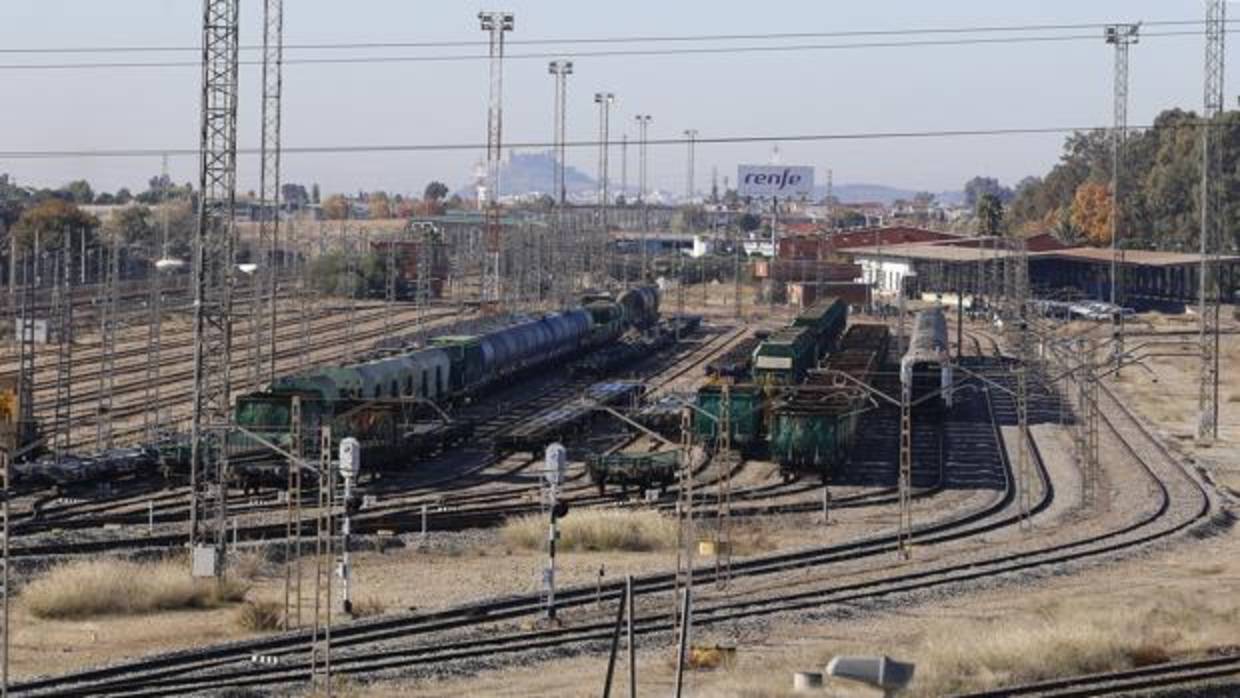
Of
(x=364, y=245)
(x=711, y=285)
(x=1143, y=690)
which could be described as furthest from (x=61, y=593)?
(x=711, y=285)

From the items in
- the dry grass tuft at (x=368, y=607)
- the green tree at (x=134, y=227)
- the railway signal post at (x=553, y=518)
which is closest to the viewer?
the railway signal post at (x=553, y=518)

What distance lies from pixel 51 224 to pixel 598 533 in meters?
73.2

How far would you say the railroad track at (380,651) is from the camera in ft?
68.5

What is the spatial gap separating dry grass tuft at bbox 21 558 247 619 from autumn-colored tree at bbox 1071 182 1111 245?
377ft

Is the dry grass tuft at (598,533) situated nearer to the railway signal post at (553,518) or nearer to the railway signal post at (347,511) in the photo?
the railway signal post at (553,518)

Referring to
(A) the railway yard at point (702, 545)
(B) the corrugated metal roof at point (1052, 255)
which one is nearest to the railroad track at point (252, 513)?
(A) the railway yard at point (702, 545)

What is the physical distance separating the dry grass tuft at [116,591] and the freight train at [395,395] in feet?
6.89

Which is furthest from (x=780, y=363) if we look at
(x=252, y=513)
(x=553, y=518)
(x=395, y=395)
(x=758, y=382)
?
(x=553, y=518)

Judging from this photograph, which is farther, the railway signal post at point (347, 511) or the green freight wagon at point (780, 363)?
the green freight wagon at point (780, 363)

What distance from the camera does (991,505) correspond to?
3831cm

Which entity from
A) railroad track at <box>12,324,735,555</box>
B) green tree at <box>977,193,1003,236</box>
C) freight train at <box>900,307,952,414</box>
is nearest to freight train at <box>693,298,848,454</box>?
freight train at <box>900,307,952,414</box>

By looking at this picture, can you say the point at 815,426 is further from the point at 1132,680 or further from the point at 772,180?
the point at 772,180

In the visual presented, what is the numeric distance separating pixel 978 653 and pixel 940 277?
8188cm

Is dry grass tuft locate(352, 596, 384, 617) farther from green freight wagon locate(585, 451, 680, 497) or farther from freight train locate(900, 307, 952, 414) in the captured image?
→ freight train locate(900, 307, 952, 414)
